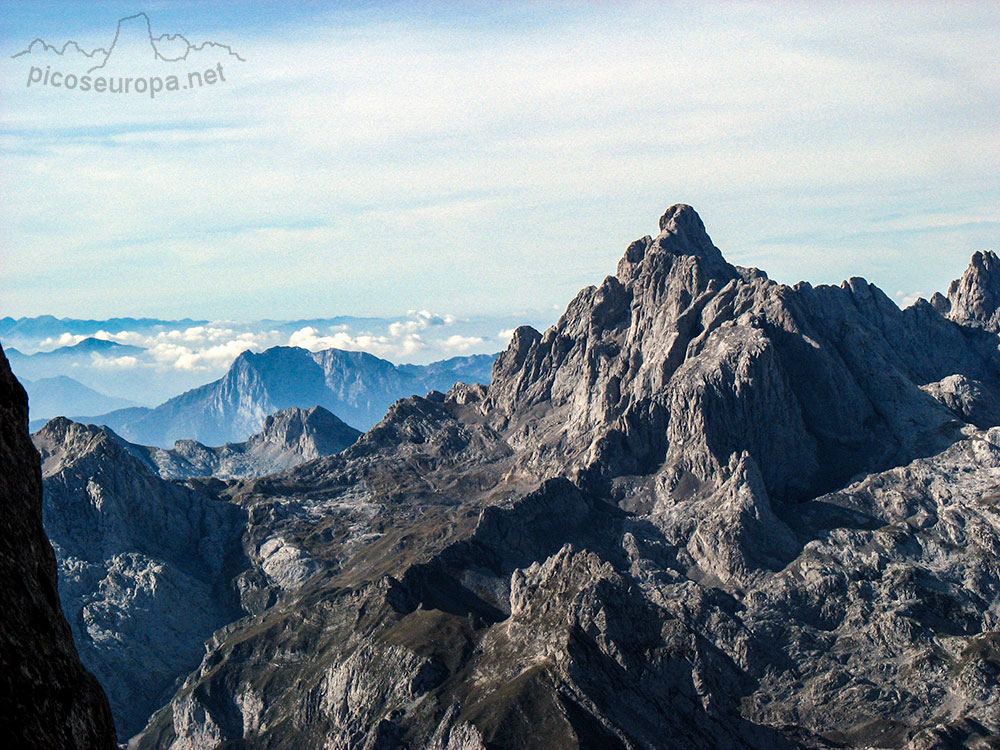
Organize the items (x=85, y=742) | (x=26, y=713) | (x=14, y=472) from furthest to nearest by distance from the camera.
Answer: (x=14, y=472)
(x=85, y=742)
(x=26, y=713)

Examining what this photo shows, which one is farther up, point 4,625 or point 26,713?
point 4,625

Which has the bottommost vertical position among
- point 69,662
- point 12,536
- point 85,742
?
point 85,742

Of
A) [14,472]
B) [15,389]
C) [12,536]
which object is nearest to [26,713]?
[12,536]

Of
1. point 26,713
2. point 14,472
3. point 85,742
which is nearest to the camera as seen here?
point 26,713

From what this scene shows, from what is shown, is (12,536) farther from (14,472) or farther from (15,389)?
(15,389)

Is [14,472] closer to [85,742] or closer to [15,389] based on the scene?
[15,389]

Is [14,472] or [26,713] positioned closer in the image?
[26,713]
